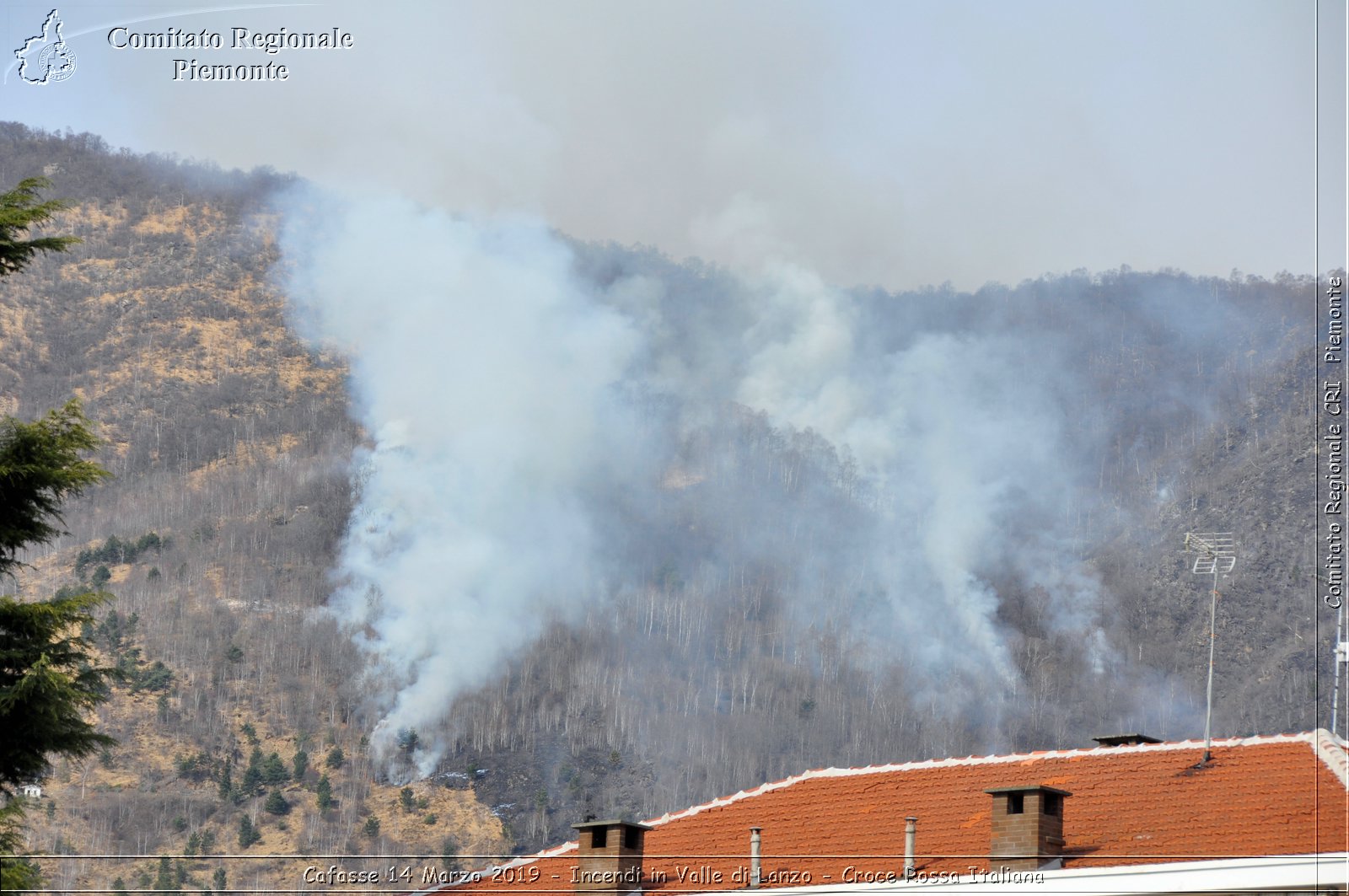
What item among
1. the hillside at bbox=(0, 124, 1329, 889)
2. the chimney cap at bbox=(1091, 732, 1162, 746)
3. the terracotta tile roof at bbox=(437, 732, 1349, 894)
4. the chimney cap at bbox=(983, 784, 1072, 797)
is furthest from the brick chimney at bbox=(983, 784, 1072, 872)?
the hillside at bbox=(0, 124, 1329, 889)

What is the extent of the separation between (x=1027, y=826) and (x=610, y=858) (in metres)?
5.69

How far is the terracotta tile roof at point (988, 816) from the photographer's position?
17.1 metres

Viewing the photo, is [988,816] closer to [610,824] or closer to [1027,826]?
[1027,826]

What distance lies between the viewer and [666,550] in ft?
530

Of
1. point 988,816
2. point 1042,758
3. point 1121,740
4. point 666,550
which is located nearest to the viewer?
point 988,816

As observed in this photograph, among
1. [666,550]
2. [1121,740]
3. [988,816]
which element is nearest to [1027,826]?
[988,816]

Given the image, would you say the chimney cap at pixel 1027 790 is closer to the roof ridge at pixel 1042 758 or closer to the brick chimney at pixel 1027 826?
the brick chimney at pixel 1027 826

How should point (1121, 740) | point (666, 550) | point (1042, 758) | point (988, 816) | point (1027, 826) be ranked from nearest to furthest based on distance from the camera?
point (1027, 826) → point (988, 816) → point (1042, 758) → point (1121, 740) → point (666, 550)

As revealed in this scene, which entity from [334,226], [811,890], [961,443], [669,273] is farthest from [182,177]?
[811,890]

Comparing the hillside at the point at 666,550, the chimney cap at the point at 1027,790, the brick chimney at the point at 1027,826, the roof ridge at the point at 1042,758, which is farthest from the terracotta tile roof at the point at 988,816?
the hillside at the point at 666,550

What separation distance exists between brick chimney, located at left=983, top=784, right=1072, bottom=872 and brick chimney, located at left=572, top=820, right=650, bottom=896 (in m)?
4.99

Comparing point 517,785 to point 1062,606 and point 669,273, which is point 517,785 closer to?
point 1062,606

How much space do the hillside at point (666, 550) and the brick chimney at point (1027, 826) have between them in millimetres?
85052

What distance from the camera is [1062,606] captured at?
151m
